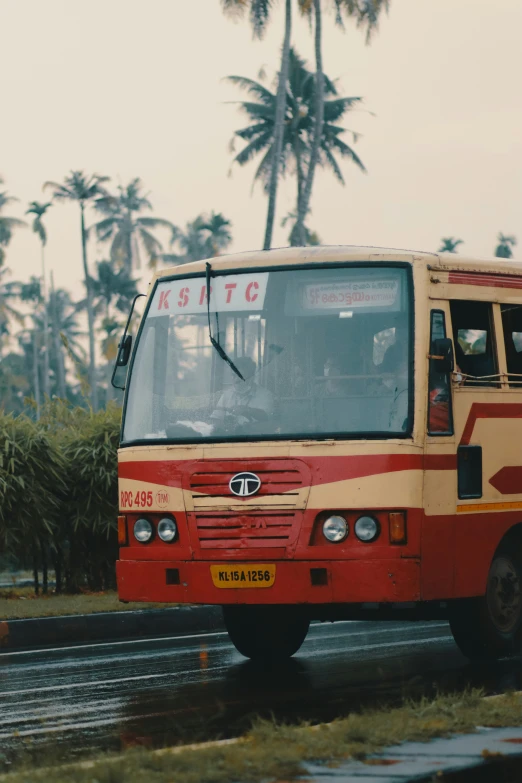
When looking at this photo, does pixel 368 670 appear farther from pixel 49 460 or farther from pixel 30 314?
pixel 30 314

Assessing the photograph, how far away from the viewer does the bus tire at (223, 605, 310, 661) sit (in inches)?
451

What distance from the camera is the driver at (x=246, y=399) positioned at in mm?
10000

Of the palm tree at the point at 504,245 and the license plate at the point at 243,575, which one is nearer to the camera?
the license plate at the point at 243,575

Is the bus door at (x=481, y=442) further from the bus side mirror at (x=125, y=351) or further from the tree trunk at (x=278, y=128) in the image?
the tree trunk at (x=278, y=128)

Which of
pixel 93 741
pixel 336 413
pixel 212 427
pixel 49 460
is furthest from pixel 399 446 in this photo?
pixel 49 460

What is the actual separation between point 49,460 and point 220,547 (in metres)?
7.96

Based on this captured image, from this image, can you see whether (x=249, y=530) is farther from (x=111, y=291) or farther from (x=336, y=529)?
(x=111, y=291)

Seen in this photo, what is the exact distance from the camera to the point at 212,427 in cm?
1013

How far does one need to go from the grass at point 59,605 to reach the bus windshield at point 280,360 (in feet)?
15.4

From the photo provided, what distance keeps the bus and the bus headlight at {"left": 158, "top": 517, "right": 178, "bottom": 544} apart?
0.08 ft

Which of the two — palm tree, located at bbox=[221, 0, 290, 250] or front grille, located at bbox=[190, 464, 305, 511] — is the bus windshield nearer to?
front grille, located at bbox=[190, 464, 305, 511]

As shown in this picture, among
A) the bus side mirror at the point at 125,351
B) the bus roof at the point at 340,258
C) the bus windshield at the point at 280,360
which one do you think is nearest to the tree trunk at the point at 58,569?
the bus side mirror at the point at 125,351

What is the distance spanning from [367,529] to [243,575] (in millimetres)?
848

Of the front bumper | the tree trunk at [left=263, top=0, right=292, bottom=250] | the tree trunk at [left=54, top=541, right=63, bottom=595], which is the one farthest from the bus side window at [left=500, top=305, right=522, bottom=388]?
the tree trunk at [left=263, top=0, right=292, bottom=250]
